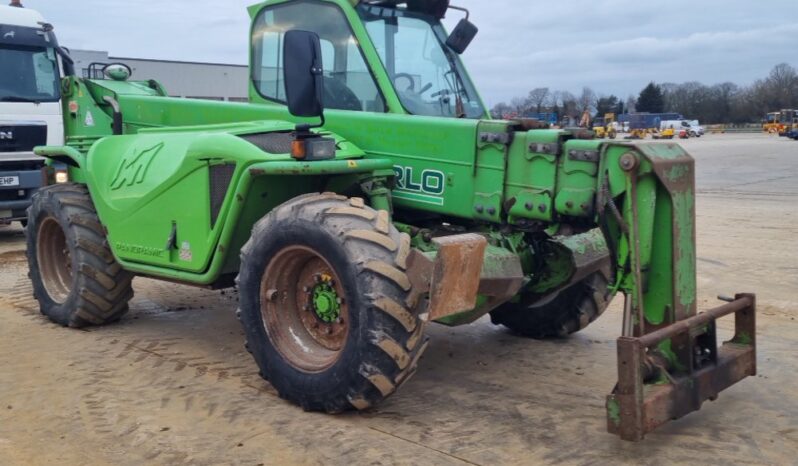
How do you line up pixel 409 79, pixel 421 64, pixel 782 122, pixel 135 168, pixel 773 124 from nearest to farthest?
1. pixel 409 79
2. pixel 421 64
3. pixel 135 168
4. pixel 782 122
5. pixel 773 124

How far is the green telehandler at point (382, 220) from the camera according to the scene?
14.2 feet

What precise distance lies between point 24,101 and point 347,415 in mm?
9755

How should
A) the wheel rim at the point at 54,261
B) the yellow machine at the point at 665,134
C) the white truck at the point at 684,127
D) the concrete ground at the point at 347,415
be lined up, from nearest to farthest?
the concrete ground at the point at 347,415 → the wheel rim at the point at 54,261 → the yellow machine at the point at 665,134 → the white truck at the point at 684,127

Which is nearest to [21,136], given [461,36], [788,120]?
[461,36]

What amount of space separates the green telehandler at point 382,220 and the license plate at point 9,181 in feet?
19.2

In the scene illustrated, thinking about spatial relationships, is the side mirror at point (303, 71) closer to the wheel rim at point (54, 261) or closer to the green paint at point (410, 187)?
the green paint at point (410, 187)

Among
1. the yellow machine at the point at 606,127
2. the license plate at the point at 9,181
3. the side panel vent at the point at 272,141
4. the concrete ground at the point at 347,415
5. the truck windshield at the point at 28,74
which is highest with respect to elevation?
the truck windshield at the point at 28,74

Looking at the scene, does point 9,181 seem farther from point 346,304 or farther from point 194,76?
point 194,76

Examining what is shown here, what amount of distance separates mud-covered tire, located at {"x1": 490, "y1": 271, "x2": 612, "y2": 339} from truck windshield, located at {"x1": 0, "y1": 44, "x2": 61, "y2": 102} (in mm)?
8979

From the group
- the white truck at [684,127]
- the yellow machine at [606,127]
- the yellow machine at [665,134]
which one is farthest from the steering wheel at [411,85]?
the white truck at [684,127]

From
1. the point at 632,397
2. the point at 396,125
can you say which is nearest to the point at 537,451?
the point at 632,397

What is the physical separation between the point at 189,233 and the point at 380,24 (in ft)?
6.37

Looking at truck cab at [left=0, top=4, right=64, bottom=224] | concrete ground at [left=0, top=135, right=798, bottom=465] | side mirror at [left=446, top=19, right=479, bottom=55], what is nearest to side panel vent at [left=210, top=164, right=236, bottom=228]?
concrete ground at [left=0, top=135, right=798, bottom=465]

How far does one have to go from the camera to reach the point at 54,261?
732cm
